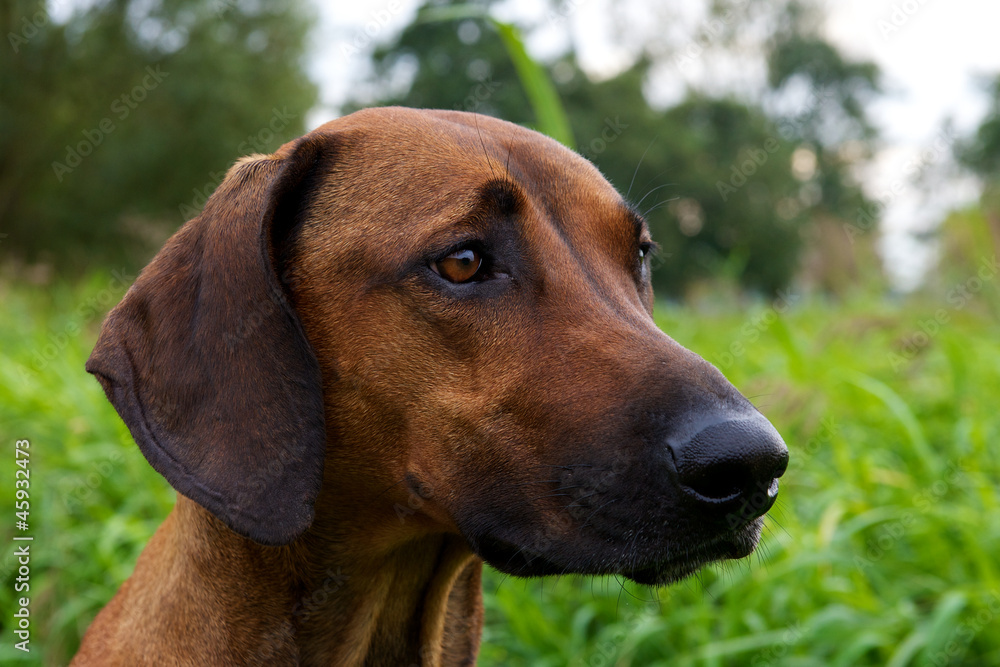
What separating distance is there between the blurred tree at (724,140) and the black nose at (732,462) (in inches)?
767

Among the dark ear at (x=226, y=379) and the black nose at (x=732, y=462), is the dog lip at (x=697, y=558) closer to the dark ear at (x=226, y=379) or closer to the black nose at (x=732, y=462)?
the black nose at (x=732, y=462)

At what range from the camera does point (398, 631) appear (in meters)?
2.20

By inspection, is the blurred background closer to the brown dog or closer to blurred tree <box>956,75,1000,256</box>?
the brown dog

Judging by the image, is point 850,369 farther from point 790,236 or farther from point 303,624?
point 790,236

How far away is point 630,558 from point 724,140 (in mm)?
33897

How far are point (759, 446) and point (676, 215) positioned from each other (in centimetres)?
2850

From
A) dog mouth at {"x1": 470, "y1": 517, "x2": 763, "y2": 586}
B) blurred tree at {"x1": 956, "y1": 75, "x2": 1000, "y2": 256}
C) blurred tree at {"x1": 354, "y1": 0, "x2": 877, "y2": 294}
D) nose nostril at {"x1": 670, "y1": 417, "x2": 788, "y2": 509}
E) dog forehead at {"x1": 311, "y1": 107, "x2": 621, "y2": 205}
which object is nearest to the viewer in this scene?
nose nostril at {"x1": 670, "y1": 417, "x2": 788, "y2": 509}

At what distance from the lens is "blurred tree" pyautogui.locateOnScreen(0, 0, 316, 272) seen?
17203 millimetres

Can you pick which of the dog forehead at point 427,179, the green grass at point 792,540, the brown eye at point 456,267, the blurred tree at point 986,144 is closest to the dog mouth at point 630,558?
the green grass at point 792,540

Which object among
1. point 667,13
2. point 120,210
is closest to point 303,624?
point 120,210

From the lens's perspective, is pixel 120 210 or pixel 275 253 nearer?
pixel 275 253

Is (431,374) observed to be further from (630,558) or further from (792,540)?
(792,540)

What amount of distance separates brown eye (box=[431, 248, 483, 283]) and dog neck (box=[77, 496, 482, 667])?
709mm

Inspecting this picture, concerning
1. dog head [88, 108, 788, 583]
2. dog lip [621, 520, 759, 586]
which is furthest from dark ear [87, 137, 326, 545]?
dog lip [621, 520, 759, 586]
